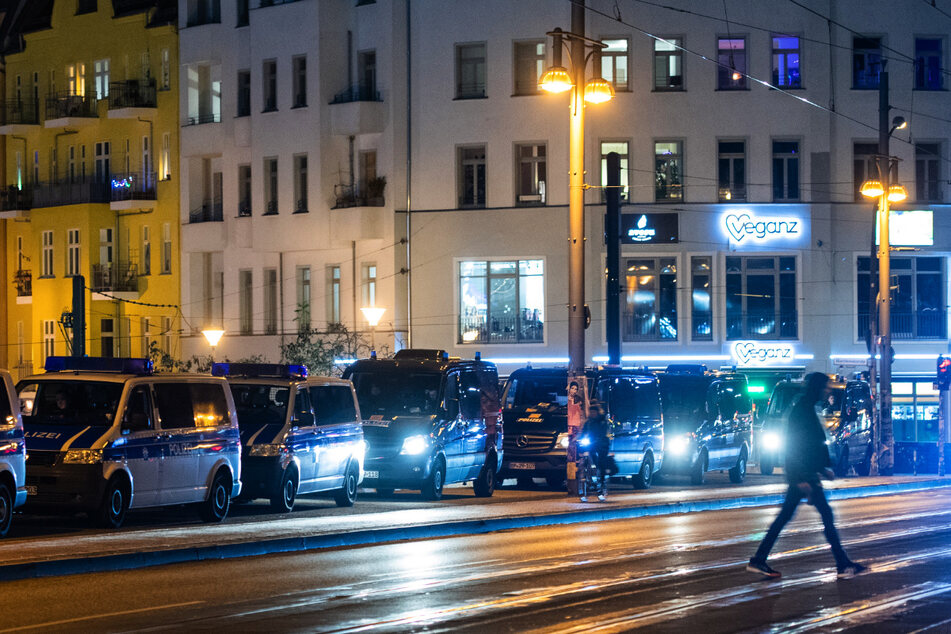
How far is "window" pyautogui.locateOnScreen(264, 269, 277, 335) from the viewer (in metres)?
56.8

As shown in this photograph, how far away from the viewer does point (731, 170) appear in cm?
5303

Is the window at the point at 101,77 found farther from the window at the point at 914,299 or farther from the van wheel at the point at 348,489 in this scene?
the van wheel at the point at 348,489

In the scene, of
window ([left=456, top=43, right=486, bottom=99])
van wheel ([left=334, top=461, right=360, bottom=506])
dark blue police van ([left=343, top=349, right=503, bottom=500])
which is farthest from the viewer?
window ([left=456, top=43, right=486, bottom=99])

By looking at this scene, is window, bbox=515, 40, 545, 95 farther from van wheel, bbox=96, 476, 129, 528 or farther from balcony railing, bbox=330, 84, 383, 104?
van wheel, bbox=96, 476, 129, 528

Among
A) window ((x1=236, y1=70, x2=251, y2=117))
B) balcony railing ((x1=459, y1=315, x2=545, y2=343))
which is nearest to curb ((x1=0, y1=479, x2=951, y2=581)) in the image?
balcony railing ((x1=459, y1=315, x2=545, y2=343))

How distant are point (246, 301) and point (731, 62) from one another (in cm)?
1932

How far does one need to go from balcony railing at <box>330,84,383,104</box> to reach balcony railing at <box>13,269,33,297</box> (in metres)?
19.5

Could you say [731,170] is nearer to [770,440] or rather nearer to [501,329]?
[501,329]

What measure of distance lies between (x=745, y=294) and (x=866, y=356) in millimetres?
4556

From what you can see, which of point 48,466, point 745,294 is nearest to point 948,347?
point 745,294

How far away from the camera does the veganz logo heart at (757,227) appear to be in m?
52.7

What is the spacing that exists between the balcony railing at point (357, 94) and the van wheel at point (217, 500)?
32890 millimetres

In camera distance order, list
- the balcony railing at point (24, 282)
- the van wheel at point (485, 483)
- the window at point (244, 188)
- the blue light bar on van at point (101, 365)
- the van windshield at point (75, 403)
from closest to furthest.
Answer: the van windshield at point (75, 403)
the blue light bar on van at point (101, 365)
the van wheel at point (485, 483)
the window at point (244, 188)
the balcony railing at point (24, 282)


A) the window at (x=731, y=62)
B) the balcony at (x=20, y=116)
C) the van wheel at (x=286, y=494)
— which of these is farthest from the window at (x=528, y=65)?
the van wheel at (x=286, y=494)
